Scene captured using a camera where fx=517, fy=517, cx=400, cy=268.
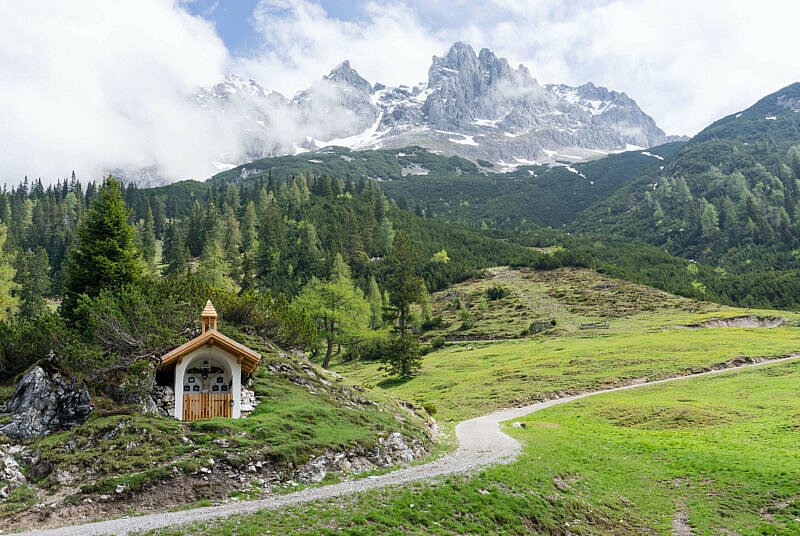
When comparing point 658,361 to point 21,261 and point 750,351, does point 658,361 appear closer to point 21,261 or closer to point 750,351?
point 750,351

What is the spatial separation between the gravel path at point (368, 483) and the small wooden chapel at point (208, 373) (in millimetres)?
9134

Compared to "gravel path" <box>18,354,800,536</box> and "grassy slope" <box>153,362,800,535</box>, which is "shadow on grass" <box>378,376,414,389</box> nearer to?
"gravel path" <box>18,354,800,536</box>

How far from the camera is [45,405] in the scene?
72.0 feet

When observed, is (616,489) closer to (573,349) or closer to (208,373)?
(208,373)

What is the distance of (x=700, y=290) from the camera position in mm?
119438

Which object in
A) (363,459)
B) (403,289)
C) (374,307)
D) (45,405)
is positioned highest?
(403,289)

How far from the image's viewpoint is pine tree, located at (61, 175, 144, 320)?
113ft

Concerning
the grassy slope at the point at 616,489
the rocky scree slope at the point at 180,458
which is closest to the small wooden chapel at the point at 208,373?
the rocky scree slope at the point at 180,458

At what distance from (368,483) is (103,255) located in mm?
25922

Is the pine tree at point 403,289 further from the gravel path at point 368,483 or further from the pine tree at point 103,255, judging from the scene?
the pine tree at point 103,255

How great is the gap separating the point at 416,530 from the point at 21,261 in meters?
110

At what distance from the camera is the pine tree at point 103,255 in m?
34.4

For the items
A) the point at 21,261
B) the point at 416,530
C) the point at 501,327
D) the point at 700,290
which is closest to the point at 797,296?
the point at 700,290

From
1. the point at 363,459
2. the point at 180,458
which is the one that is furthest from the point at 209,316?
the point at 363,459
